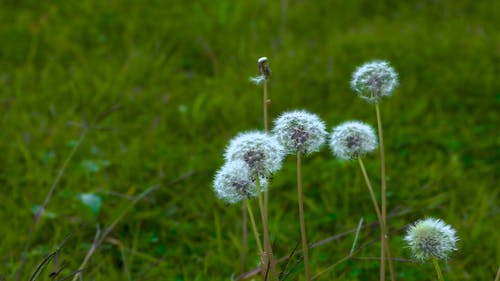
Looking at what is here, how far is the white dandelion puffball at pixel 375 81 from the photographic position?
1.87 meters

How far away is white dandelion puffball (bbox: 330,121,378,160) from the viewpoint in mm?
1850

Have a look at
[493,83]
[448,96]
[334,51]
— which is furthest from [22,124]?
[493,83]

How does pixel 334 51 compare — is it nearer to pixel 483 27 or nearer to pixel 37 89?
pixel 483 27

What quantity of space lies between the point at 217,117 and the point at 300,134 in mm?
1965

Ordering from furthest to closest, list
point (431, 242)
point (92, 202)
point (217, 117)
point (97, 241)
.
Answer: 1. point (217, 117)
2. point (92, 202)
3. point (97, 241)
4. point (431, 242)

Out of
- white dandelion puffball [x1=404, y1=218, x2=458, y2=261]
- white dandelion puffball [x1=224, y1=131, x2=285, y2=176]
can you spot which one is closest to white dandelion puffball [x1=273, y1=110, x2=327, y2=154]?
white dandelion puffball [x1=224, y1=131, x2=285, y2=176]

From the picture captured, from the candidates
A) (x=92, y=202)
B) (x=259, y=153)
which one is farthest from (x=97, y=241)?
(x=259, y=153)

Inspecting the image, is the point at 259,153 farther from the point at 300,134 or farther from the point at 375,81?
the point at 375,81

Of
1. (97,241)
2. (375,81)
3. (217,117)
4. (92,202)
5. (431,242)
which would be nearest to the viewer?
(431,242)

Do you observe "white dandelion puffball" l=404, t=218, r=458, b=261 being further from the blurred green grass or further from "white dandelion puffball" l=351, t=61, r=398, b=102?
the blurred green grass

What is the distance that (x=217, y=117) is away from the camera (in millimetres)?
3699

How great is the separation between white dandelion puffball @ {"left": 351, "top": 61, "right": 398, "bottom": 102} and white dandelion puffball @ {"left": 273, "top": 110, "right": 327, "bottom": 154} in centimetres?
20

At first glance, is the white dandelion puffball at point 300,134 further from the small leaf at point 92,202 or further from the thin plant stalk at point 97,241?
the small leaf at point 92,202

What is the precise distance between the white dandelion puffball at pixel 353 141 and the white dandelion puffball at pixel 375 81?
97 millimetres
